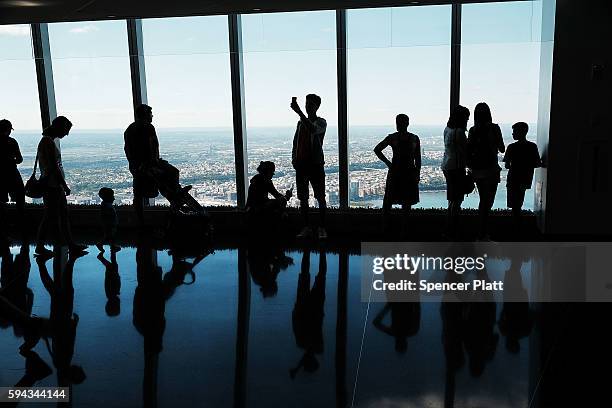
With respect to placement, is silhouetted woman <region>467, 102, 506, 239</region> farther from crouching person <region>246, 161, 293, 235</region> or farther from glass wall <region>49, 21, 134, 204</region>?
glass wall <region>49, 21, 134, 204</region>

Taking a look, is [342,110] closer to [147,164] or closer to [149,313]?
[147,164]

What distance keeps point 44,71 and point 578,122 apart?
751 centimetres

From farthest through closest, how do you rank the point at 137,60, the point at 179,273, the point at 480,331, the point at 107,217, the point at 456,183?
1. the point at 137,60
2. the point at 107,217
3. the point at 456,183
4. the point at 179,273
5. the point at 480,331

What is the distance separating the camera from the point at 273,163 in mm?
8305

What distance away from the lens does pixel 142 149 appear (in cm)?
798

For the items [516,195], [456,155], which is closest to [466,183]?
[456,155]

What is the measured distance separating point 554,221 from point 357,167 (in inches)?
105

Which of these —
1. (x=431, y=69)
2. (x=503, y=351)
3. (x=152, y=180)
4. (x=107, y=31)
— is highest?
(x=107, y=31)

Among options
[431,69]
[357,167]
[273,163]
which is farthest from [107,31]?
[431,69]

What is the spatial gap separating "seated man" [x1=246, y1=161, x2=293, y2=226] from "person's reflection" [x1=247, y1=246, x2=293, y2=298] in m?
0.57

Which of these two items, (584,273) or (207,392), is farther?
(584,273)

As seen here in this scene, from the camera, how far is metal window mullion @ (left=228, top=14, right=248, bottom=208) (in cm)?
868

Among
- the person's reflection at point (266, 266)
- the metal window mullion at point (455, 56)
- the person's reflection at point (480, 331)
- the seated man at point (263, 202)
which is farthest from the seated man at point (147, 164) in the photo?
the person's reflection at point (480, 331)

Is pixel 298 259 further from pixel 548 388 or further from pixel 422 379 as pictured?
pixel 548 388
